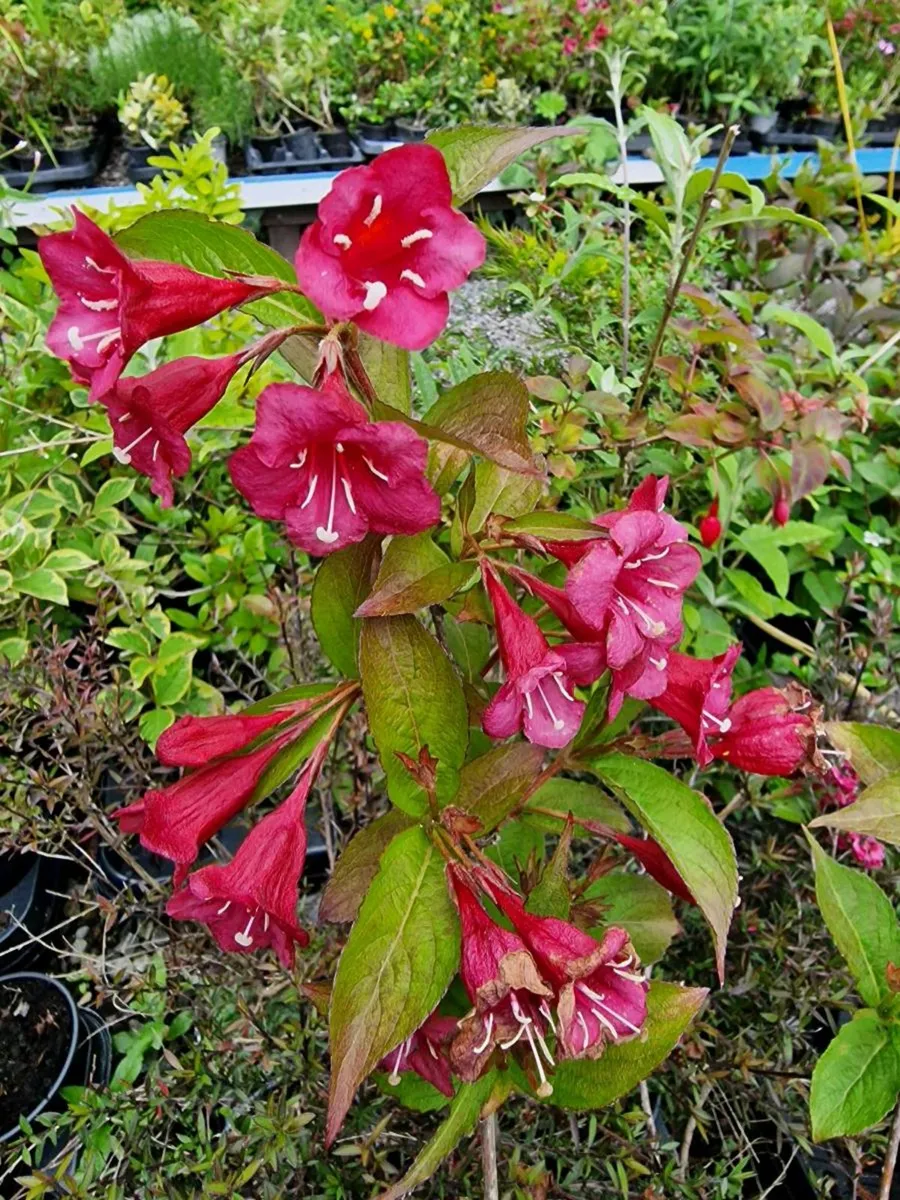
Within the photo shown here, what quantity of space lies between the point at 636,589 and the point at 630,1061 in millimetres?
366

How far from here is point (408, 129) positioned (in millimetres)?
3514

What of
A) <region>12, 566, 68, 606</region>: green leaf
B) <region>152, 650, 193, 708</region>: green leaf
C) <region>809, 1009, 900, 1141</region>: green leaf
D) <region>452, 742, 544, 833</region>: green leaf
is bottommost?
<region>152, 650, 193, 708</region>: green leaf

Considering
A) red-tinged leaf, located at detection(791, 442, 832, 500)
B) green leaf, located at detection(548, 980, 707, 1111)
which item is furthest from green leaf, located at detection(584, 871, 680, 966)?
red-tinged leaf, located at detection(791, 442, 832, 500)

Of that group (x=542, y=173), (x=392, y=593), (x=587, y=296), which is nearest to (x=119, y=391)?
(x=392, y=593)

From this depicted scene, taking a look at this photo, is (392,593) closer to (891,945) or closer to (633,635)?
(633,635)

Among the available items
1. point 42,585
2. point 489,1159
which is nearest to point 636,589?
point 489,1159

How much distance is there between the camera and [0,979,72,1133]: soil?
1212 millimetres

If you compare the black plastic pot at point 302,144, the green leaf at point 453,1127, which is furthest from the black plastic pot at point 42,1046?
the black plastic pot at point 302,144

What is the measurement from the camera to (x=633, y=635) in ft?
2.10

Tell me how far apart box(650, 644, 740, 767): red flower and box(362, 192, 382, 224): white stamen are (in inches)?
17.4

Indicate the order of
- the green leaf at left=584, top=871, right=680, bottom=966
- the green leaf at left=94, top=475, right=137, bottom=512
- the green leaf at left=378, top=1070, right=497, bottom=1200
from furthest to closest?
the green leaf at left=94, top=475, right=137, bottom=512 < the green leaf at left=584, top=871, right=680, bottom=966 < the green leaf at left=378, top=1070, right=497, bottom=1200

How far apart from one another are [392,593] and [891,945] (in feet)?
2.00

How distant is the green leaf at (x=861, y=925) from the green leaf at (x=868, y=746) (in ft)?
0.28

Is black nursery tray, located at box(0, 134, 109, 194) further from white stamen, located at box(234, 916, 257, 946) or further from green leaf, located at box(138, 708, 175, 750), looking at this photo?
white stamen, located at box(234, 916, 257, 946)
